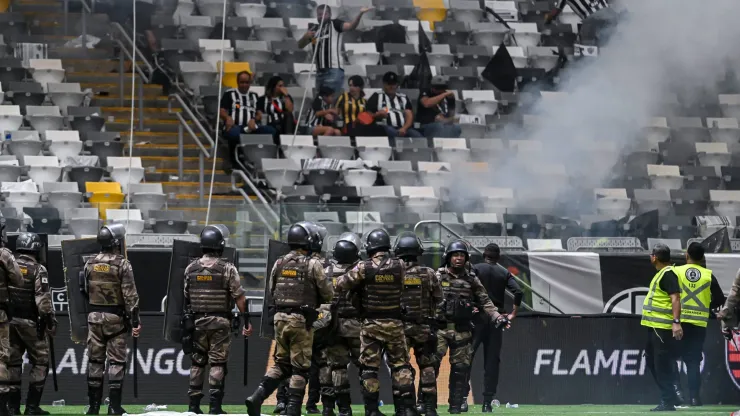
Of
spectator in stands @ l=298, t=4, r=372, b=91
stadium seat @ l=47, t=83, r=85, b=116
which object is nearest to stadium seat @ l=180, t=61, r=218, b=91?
stadium seat @ l=47, t=83, r=85, b=116

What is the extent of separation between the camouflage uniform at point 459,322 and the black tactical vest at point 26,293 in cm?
430

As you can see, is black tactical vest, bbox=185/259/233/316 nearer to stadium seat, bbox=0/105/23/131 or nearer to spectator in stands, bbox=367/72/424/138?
stadium seat, bbox=0/105/23/131

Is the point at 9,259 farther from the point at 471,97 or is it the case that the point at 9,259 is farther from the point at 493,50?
the point at 493,50

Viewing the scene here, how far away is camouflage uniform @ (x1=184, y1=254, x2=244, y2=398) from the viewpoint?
14.2m

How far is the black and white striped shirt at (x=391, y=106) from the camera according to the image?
919 inches

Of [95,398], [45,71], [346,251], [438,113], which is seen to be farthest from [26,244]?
[438,113]

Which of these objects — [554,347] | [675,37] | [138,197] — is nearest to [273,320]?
[554,347]

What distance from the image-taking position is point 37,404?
14664 millimetres

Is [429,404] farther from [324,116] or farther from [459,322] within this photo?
[324,116]

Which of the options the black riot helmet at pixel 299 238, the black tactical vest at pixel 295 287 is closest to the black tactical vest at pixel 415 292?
the black tactical vest at pixel 295 287

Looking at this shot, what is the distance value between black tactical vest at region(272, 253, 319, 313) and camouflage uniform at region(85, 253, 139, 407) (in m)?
2.03

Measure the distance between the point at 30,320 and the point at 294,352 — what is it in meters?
2.98

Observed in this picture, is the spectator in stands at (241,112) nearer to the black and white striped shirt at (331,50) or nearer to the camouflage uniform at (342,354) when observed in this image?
the black and white striped shirt at (331,50)

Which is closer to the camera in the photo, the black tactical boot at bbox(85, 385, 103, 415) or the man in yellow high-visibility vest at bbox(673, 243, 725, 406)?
the black tactical boot at bbox(85, 385, 103, 415)
